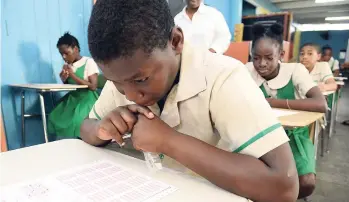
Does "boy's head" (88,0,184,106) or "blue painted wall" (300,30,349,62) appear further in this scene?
"blue painted wall" (300,30,349,62)

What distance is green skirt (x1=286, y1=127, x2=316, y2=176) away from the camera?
1.17 m

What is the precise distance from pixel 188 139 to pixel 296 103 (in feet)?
3.47

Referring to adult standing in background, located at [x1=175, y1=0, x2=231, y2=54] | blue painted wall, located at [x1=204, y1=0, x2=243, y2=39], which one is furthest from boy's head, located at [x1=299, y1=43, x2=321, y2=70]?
blue painted wall, located at [x1=204, y1=0, x2=243, y2=39]

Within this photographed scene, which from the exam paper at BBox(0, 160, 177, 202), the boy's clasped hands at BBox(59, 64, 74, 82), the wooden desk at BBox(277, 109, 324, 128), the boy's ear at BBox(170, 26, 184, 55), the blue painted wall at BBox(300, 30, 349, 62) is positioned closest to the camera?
the exam paper at BBox(0, 160, 177, 202)

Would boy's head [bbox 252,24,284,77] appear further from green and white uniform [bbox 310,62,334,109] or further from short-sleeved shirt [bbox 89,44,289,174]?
green and white uniform [bbox 310,62,334,109]

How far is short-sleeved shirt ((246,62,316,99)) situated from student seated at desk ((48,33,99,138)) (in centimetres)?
137

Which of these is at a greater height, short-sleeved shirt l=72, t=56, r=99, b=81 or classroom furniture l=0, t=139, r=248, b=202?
short-sleeved shirt l=72, t=56, r=99, b=81

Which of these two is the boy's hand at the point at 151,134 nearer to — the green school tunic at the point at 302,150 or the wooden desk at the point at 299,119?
the wooden desk at the point at 299,119

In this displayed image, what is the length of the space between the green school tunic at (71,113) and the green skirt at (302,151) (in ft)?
5.00

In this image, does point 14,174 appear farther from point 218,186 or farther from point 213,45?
point 213,45

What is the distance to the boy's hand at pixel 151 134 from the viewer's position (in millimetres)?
523

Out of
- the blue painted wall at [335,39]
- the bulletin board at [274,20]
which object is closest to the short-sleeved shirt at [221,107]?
the bulletin board at [274,20]

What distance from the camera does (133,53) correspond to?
1.61ft

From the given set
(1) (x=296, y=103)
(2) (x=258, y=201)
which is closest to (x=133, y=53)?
(2) (x=258, y=201)
